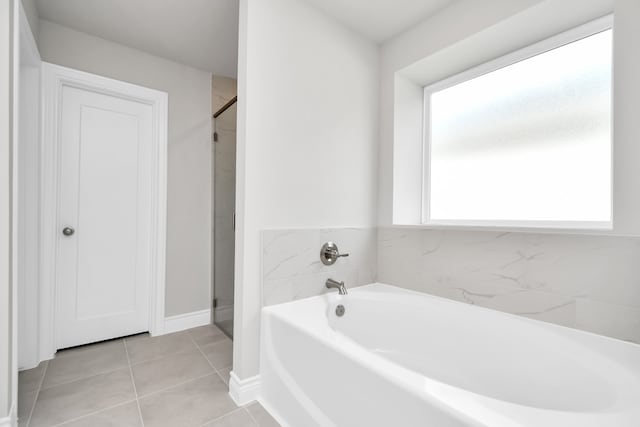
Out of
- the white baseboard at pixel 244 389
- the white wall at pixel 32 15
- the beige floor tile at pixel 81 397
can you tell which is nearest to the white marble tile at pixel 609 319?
the white baseboard at pixel 244 389

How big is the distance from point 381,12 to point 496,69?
842 mm

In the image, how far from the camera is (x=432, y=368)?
62.4 inches

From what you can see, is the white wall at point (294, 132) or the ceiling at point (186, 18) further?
the ceiling at point (186, 18)

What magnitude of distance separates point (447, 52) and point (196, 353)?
2670 millimetres

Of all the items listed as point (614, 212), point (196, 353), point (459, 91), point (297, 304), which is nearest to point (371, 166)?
point (459, 91)

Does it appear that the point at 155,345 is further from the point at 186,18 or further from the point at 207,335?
the point at 186,18

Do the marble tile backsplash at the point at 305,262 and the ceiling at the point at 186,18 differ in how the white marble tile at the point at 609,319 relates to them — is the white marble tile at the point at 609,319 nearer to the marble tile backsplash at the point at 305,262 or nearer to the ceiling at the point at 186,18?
the marble tile backsplash at the point at 305,262

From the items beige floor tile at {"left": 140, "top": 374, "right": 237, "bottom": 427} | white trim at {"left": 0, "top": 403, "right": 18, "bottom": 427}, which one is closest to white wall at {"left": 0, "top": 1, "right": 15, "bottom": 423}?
white trim at {"left": 0, "top": 403, "right": 18, "bottom": 427}

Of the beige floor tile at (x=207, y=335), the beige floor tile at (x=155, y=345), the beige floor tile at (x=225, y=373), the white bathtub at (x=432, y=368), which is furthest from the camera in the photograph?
the beige floor tile at (x=207, y=335)

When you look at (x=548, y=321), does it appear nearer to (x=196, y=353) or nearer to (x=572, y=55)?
(x=572, y=55)

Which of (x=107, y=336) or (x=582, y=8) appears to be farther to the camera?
(x=107, y=336)

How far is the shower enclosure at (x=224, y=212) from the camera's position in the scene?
2.46 meters

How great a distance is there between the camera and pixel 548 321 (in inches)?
56.1

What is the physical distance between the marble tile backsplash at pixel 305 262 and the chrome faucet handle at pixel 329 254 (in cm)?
3
